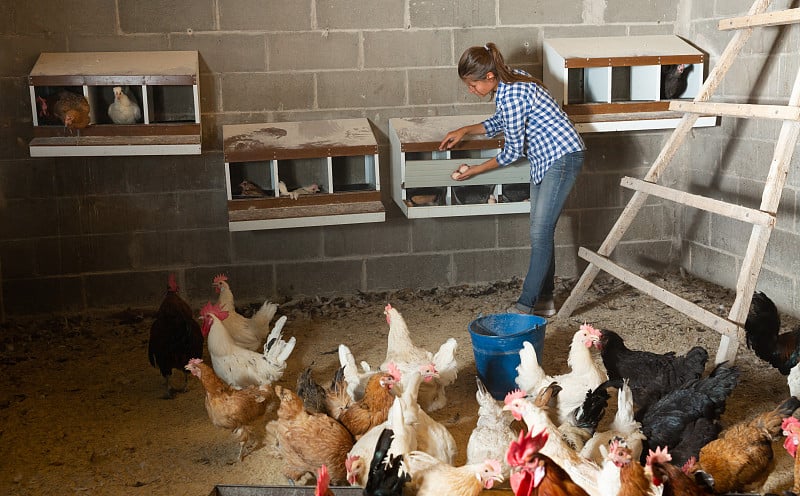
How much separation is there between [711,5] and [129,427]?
13.8 feet

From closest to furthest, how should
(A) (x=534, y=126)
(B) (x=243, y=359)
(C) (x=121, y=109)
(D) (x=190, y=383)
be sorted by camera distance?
(B) (x=243, y=359), (D) (x=190, y=383), (A) (x=534, y=126), (C) (x=121, y=109)

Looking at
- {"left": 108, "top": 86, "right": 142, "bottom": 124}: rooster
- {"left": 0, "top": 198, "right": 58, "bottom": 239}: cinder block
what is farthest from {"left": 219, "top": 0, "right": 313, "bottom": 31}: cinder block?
{"left": 0, "top": 198, "right": 58, "bottom": 239}: cinder block

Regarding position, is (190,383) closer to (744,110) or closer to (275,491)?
(275,491)

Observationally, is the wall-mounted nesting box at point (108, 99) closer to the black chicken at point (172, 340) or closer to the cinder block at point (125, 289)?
the cinder block at point (125, 289)

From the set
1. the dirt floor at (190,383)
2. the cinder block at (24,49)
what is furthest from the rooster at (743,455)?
the cinder block at (24,49)

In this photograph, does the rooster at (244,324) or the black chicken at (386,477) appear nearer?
the black chicken at (386,477)

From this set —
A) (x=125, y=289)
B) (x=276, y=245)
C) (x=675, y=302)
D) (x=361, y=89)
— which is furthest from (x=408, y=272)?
(x=675, y=302)

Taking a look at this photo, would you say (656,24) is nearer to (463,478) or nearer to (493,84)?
(493,84)

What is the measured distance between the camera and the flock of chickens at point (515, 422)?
2.08m

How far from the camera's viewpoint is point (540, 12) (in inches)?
199

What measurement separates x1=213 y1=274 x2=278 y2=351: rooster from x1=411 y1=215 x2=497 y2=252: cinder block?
1364mm

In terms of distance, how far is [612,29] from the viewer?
5125mm

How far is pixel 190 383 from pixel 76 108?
1.68 metres

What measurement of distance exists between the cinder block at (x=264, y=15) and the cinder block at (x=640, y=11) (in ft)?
6.51
